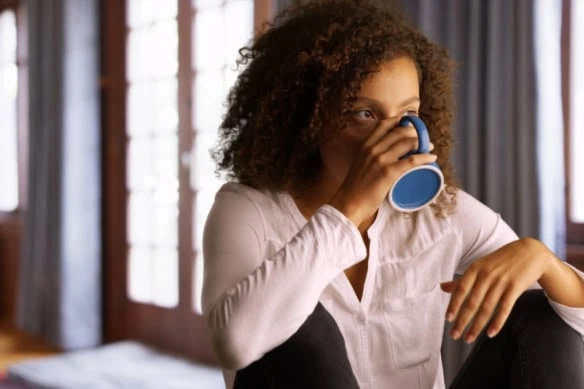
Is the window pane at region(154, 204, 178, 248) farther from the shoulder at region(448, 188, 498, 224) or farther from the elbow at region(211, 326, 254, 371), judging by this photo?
the elbow at region(211, 326, 254, 371)

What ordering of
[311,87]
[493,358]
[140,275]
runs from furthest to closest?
[140,275] < [311,87] < [493,358]

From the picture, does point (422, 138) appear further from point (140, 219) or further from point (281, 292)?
point (140, 219)

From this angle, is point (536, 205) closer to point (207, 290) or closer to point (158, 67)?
point (207, 290)

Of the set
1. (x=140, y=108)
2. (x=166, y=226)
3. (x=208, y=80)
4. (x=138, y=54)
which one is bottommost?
(x=166, y=226)

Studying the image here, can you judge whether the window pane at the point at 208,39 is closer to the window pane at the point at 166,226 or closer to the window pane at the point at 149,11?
the window pane at the point at 149,11

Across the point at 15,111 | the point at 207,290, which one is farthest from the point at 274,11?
the point at 15,111

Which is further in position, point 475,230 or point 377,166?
point 475,230

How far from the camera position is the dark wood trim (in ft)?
12.3

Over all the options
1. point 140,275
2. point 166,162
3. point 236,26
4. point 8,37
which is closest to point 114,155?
point 166,162

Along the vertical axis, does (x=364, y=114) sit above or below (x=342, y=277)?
above

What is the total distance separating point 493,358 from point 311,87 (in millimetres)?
569

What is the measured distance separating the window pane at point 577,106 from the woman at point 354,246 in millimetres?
691

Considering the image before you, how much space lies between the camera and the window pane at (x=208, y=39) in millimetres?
3205

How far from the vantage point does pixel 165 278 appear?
354cm
